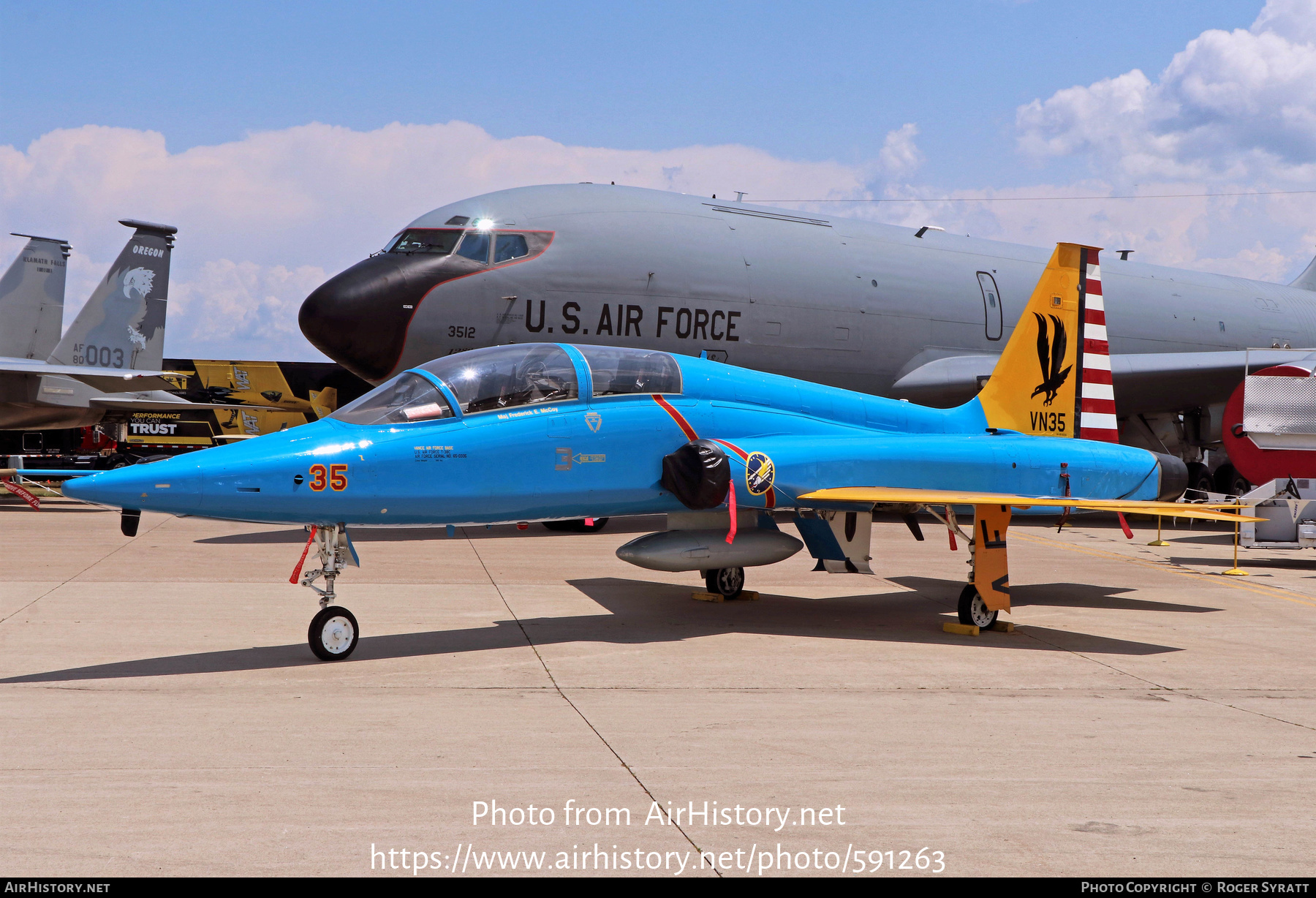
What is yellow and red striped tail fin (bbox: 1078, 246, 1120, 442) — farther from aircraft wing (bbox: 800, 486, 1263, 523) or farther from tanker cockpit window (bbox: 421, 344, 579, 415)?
tanker cockpit window (bbox: 421, 344, 579, 415)

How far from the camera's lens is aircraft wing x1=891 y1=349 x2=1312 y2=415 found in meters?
18.7

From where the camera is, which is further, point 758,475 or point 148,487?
point 758,475

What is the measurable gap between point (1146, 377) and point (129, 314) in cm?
2617

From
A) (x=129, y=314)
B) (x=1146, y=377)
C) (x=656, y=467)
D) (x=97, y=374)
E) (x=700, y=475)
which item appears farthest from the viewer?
(x=129, y=314)

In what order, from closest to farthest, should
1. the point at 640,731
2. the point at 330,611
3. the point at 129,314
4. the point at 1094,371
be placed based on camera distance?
the point at 640,731
the point at 330,611
the point at 1094,371
the point at 129,314

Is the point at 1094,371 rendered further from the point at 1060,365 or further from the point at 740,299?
the point at 740,299

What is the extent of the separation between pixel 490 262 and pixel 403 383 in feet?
25.4

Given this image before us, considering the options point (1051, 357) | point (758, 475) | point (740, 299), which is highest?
point (740, 299)

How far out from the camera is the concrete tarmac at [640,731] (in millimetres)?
3966

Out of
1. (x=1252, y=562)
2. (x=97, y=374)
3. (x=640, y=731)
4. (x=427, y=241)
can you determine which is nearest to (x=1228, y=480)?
(x=1252, y=562)

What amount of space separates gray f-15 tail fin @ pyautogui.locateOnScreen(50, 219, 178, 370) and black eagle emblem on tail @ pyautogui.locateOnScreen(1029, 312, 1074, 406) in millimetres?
25826

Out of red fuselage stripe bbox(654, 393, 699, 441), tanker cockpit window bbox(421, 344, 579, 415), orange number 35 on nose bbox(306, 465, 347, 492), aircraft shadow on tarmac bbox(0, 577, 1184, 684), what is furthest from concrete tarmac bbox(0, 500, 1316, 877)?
Result: tanker cockpit window bbox(421, 344, 579, 415)

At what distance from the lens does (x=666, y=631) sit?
29.6 ft
